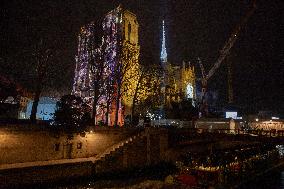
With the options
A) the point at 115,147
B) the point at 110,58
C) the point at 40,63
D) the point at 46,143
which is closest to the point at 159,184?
the point at 115,147

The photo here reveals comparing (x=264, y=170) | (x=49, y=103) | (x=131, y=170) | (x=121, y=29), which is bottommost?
(x=131, y=170)

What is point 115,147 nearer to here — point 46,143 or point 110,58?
point 46,143

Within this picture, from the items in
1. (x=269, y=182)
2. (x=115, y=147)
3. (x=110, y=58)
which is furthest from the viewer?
(x=110, y=58)

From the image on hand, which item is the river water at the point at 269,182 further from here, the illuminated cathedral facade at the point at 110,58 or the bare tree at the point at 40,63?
the illuminated cathedral facade at the point at 110,58

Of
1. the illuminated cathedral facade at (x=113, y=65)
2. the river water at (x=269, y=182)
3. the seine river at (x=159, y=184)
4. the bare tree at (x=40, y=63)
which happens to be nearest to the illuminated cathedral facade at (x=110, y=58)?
the illuminated cathedral facade at (x=113, y=65)

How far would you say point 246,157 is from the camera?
26969mm

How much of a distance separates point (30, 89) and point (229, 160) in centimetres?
4445

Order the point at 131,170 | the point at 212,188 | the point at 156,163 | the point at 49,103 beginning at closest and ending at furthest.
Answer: the point at 212,188 → the point at 131,170 → the point at 156,163 → the point at 49,103

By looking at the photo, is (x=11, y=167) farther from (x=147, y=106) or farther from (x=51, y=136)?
(x=147, y=106)

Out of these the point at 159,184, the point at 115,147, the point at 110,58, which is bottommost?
the point at 159,184

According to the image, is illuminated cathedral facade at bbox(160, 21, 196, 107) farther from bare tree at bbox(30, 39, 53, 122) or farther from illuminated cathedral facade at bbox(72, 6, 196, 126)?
bare tree at bbox(30, 39, 53, 122)

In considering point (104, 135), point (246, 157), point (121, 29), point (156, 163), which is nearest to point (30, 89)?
point (104, 135)

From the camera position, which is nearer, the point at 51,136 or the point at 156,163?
the point at 51,136

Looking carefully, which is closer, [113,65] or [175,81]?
[113,65]
